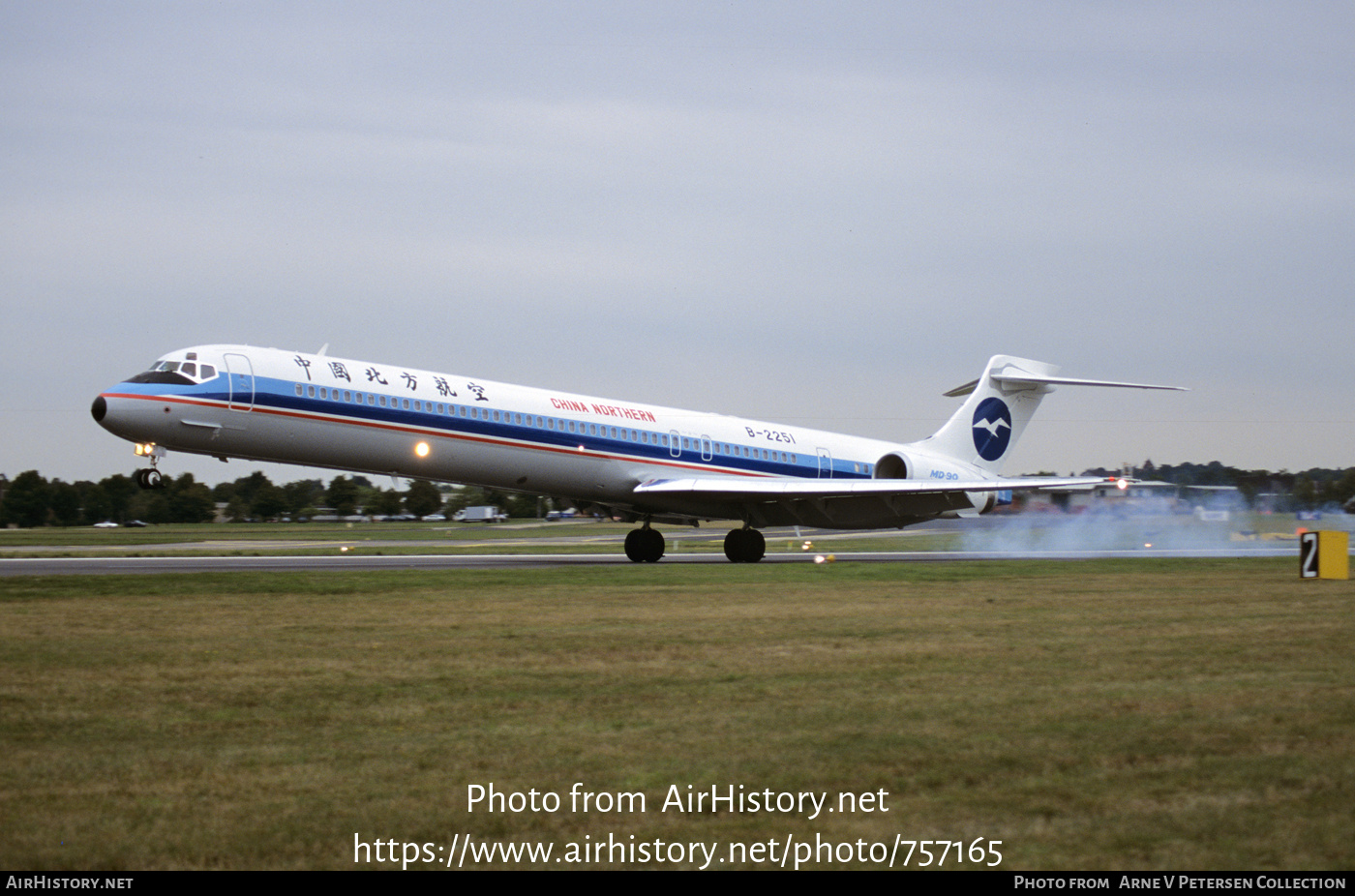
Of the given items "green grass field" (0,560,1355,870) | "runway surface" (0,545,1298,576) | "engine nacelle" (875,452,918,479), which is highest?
"engine nacelle" (875,452,918,479)

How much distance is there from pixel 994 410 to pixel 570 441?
1607 cm

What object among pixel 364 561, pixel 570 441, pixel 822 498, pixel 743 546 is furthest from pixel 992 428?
pixel 364 561

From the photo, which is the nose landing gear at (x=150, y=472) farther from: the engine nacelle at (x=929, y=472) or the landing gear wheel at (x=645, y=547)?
the engine nacelle at (x=929, y=472)

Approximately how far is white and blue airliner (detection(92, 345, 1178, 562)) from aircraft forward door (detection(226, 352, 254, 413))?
0.09 ft

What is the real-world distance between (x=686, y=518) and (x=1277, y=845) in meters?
27.9

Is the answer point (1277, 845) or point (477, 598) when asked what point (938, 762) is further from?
point (477, 598)

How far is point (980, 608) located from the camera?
17562mm

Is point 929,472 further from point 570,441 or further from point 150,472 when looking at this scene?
point 150,472

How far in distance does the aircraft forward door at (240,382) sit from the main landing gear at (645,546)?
11.0 m

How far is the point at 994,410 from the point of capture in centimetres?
3991

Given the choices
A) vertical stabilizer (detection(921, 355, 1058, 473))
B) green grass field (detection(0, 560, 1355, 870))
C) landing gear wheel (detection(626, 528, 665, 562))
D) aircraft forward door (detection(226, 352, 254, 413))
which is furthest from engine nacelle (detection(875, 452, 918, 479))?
green grass field (detection(0, 560, 1355, 870))

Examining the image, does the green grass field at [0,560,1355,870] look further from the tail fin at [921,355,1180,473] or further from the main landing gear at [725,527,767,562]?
the tail fin at [921,355,1180,473]

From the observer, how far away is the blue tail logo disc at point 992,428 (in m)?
39.8

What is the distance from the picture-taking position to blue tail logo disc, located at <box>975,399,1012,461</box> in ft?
131
